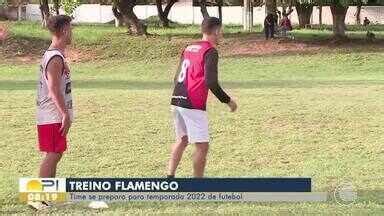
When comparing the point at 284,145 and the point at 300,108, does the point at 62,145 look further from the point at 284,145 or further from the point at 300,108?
the point at 300,108

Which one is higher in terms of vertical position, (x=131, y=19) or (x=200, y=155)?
(x=200, y=155)

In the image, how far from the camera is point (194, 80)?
22.3 feet

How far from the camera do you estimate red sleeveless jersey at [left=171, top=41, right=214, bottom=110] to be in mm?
6762

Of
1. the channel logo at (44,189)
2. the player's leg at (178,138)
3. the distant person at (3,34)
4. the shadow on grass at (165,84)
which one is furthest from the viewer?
the distant person at (3,34)

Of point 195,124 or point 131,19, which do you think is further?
point 131,19

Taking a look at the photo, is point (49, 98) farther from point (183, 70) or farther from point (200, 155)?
point (200, 155)

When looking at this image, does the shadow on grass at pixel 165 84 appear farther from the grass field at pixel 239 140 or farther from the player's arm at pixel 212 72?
the player's arm at pixel 212 72

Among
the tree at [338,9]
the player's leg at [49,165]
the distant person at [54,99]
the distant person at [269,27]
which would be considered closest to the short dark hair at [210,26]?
the distant person at [54,99]

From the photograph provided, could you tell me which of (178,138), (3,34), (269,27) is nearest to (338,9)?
(269,27)

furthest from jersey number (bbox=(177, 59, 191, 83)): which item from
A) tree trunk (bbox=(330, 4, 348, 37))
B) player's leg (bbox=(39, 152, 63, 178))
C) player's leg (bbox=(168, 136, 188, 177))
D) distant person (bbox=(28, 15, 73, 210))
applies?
tree trunk (bbox=(330, 4, 348, 37))

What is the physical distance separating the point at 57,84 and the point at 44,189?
857 millimetres

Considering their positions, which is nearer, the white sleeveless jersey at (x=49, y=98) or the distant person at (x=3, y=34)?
the white sleeveless jersey at (x=49, y=98)

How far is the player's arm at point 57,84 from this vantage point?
627cm

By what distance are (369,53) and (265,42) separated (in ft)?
15.3
